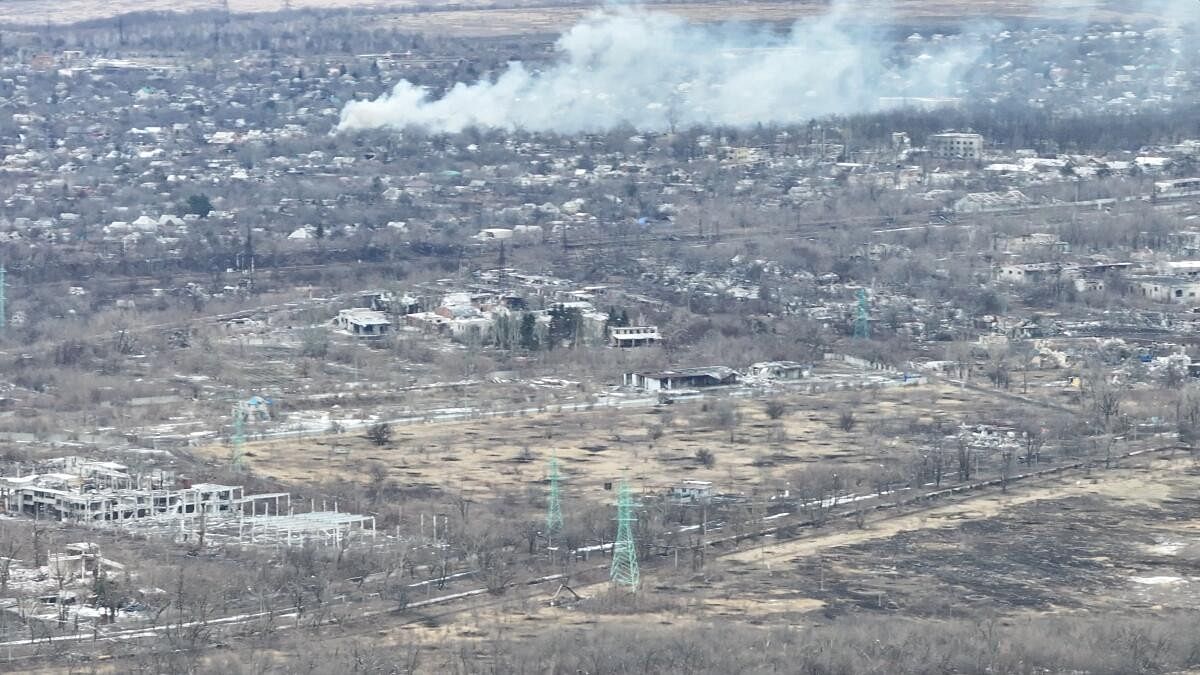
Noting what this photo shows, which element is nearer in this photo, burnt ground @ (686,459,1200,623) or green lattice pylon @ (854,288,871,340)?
burnt ground @ (686,459,1200,623)

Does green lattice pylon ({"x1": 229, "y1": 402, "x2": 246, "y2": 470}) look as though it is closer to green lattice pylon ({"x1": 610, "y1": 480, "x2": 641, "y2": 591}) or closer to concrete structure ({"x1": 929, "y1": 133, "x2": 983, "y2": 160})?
green lattice pylon ({"x1": 610, "y1": 480, "x2": 641, "y2": 591})

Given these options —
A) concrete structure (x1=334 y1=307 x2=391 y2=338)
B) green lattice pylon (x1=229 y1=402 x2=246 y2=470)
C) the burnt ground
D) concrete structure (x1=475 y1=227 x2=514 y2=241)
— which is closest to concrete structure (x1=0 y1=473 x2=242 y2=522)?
green lattice pylon (x1=229 y1=402 x2=246 y2=470)

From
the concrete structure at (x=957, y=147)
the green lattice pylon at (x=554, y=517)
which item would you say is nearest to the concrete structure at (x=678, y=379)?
the green lattice pylon at (x=554, y=517)

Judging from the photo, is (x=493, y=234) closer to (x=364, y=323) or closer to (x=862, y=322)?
(x=364, y=323)

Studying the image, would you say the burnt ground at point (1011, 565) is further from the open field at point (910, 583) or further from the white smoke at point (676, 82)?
the white smoke at point (676, 82)

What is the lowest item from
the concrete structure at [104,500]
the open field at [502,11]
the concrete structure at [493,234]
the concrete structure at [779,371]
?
the concrete structure at [493,234]

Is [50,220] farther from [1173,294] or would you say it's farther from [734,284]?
[1173,294]

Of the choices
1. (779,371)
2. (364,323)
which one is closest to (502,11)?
(364,323)
